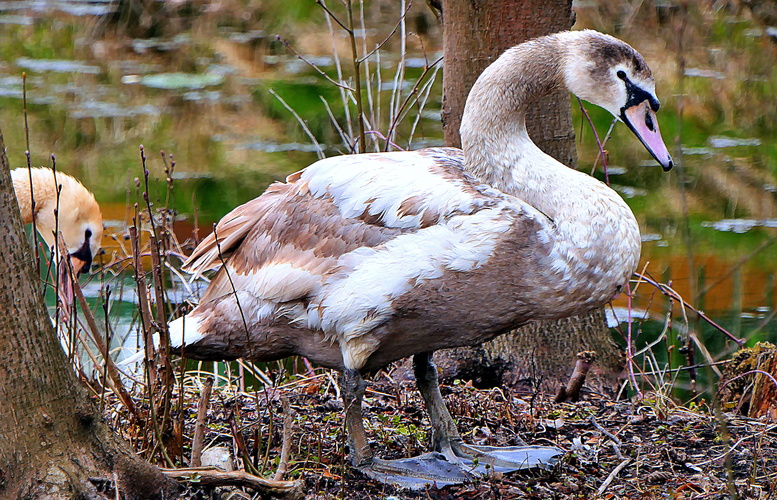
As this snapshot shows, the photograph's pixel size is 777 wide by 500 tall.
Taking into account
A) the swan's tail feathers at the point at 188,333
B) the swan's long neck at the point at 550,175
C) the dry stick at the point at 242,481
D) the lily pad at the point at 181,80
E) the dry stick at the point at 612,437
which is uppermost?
the swan's long neck at the point at 550,175

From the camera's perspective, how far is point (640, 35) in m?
13.2

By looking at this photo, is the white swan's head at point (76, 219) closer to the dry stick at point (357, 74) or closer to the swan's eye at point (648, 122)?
the dry stick at point (357, 74)

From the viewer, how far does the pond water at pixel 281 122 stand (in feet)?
27.7

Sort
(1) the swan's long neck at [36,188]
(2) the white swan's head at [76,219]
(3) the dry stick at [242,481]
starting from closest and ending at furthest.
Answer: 1. (3) the dry stick at [242,481]
2. (1) the swan's long neck at [36,188]
3. (2) the white swan's head at [76,219]

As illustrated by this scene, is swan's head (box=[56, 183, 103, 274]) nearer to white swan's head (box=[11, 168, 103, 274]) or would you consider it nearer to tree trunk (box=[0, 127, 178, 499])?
white swan's head (box=[11, 168, 103, 274])

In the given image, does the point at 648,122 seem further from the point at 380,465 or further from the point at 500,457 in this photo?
the point at 380,465

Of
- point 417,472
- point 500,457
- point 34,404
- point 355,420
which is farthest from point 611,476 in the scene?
point 34,404

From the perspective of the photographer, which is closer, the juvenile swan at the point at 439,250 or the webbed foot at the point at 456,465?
the juvenile swan at the point at 439,250

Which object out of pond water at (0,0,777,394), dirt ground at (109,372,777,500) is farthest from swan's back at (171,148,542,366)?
pond water at (0,0,777,394)

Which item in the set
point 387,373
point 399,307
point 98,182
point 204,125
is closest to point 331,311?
point 399,307

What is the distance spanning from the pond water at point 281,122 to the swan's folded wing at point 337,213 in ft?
9.76

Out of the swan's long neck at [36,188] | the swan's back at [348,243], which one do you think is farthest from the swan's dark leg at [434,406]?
the swan's long neck at [36,188]

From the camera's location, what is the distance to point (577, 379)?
4.77 metres

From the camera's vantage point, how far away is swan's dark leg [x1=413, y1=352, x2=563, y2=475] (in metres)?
4.00
